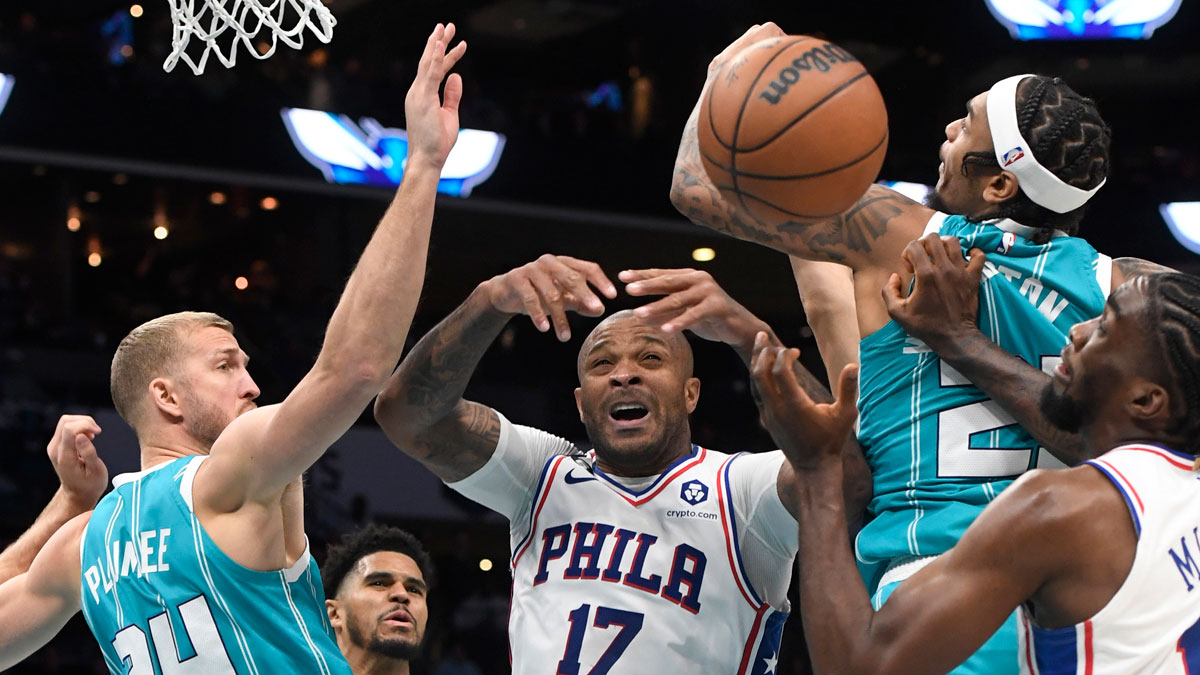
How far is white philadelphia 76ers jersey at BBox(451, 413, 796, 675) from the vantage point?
409 cm

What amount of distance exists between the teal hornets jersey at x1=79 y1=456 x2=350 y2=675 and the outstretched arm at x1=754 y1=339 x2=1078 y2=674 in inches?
62.2

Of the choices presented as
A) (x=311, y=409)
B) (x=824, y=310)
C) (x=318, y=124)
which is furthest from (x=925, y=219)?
(x=318, y=124)

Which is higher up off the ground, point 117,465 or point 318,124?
point 318,124

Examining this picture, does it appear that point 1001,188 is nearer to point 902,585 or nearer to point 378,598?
point 902,585

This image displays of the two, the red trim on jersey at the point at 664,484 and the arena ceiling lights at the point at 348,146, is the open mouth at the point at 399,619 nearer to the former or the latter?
the red trim on jersey at the point at 664,484

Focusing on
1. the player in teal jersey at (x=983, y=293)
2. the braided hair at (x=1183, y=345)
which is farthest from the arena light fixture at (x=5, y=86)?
the braided hair at (x=1183, y=345)

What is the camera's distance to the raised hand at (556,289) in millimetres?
3703

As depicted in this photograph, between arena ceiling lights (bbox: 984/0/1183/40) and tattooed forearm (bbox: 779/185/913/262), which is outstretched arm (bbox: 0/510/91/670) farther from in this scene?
arena ceiling lights (bbox: 984/0/1183/40)

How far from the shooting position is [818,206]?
10.6ft

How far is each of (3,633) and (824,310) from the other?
2.57 m

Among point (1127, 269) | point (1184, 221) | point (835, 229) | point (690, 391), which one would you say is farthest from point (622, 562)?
point (1184, 221)

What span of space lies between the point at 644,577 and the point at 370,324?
1268 millimetres

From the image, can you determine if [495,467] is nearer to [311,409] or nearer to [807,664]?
[311,409]

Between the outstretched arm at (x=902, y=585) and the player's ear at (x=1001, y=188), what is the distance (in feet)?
2.87
